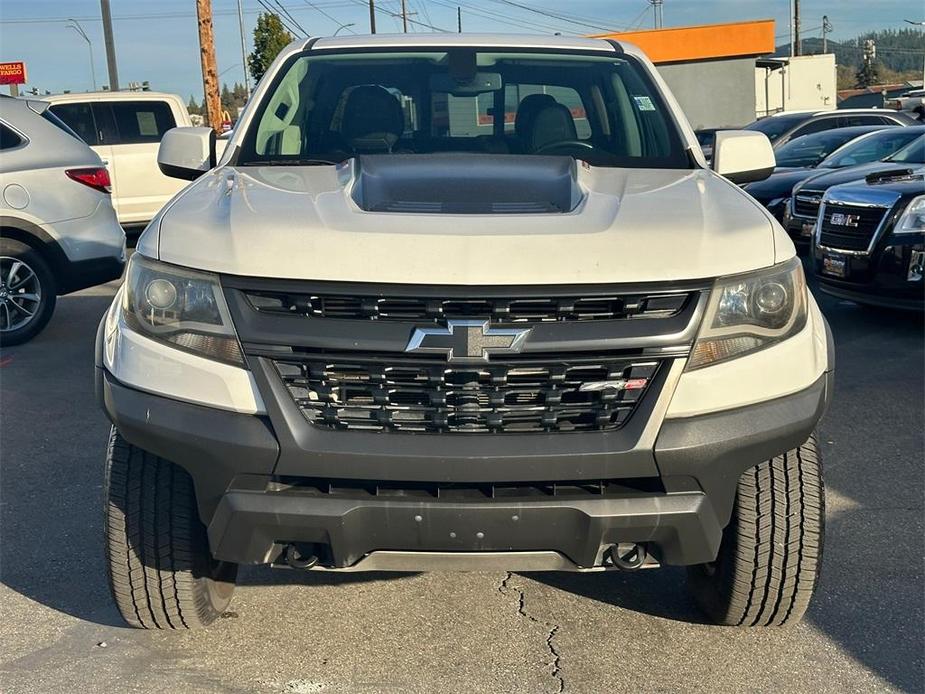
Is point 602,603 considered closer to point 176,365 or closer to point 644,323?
point 644,323

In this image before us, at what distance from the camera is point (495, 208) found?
3150 mm

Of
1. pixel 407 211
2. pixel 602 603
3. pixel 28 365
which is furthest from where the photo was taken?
pixel 28 365

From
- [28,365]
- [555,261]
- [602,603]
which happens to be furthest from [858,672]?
[28,365]

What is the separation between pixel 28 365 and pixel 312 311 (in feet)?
17.8

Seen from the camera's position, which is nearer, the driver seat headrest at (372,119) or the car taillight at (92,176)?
the driver seat headrest at (372,119)

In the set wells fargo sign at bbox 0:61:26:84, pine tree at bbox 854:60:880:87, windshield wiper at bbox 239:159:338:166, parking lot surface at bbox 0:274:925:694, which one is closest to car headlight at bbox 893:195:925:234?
parking lot surface at bbox 0:274:925:694

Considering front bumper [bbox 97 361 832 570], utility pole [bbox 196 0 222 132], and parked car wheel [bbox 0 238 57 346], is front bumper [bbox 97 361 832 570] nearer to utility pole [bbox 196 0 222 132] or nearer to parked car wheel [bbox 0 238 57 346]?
parked car wheel [bbox 0 238 57 346]

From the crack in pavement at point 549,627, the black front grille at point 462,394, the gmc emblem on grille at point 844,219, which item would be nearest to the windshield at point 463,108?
the black front grille at point 462,394

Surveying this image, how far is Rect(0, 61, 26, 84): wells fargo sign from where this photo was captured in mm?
26219

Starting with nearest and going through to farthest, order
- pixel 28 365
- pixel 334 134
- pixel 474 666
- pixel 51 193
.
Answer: pixel 474 666 → pixel 334 134 → pixel 28 365 → pixel 51 193

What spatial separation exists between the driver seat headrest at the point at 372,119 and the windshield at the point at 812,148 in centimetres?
1012

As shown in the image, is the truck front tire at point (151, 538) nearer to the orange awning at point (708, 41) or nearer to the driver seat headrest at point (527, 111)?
the driver seat headrest at point (527, 111)

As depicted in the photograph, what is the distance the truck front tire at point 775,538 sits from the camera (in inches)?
122

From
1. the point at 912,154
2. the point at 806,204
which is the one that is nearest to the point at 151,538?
the point at 912,154
